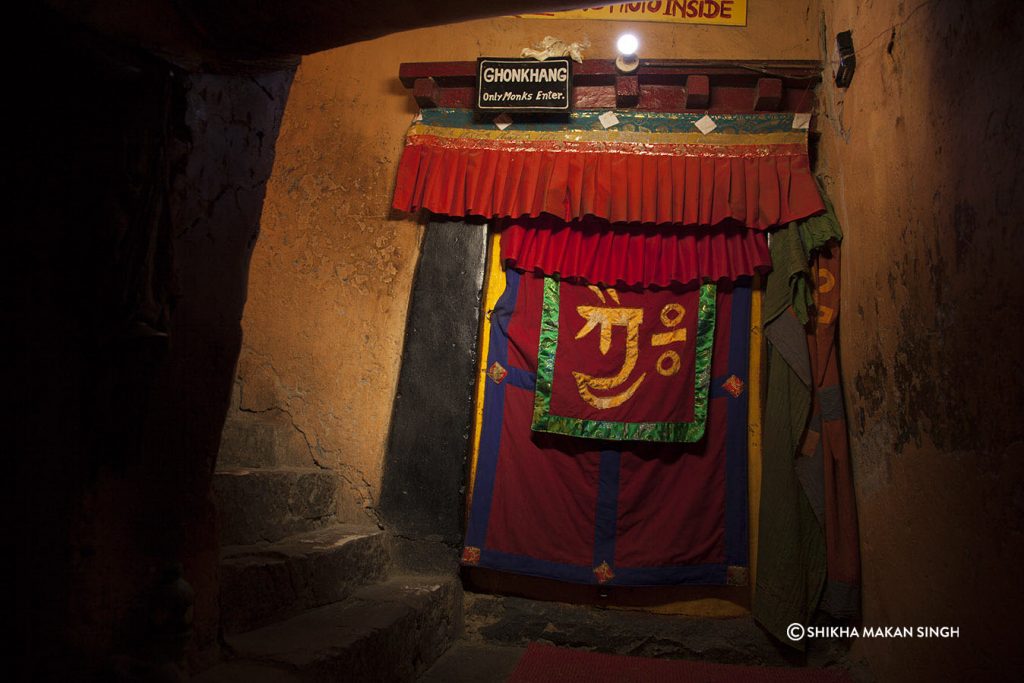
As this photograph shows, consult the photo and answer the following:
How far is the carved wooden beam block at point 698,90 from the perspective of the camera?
330 centimetres

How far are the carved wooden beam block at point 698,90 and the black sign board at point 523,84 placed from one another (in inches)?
25.0

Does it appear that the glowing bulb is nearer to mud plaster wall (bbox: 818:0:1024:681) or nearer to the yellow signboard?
the yellow signboard

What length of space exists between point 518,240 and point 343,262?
981mm

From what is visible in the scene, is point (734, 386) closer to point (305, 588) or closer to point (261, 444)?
point (305, 588)

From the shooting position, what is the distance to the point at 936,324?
214 centimetres

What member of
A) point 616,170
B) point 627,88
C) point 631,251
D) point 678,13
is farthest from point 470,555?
point 678,13

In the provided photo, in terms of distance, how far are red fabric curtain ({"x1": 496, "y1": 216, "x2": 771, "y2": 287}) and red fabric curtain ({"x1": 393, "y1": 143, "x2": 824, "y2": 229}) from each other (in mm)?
98

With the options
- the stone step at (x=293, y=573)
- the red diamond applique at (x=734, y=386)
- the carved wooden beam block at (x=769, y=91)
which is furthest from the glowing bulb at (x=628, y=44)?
the stone step at (x=293, y=573)

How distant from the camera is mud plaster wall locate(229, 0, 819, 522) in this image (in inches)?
129

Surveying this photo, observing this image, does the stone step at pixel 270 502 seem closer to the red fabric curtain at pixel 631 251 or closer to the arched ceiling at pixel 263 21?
the arched ceiling at pixel 263 21

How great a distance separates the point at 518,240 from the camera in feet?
10.9

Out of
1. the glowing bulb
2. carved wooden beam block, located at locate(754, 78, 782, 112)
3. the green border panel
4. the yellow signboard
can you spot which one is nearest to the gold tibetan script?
the green border panel

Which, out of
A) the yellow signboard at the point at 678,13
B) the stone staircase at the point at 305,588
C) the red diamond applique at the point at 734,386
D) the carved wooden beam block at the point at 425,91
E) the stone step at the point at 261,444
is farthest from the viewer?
the yellow signboard at the point at 678,13

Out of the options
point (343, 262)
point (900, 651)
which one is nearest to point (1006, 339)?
point (900, 651)
